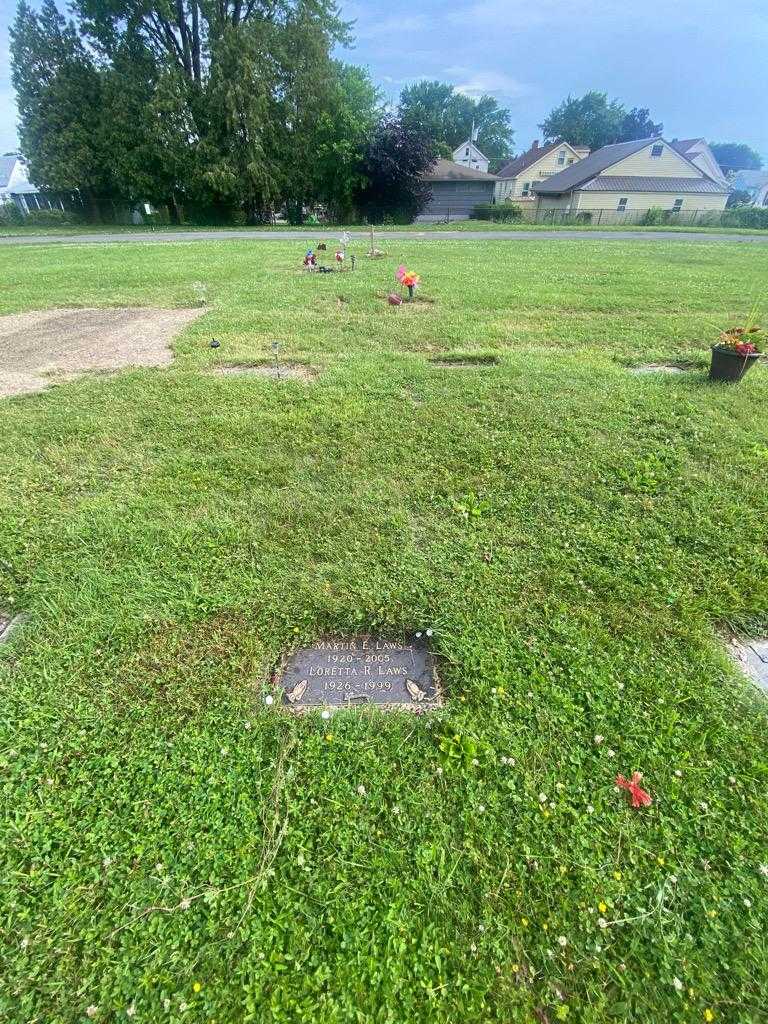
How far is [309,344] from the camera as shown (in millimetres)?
5414

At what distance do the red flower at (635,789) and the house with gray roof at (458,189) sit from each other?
44634 mm

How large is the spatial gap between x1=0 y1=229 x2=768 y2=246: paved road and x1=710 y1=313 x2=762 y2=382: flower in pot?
15528 millimetres

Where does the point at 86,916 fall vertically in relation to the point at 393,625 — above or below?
below

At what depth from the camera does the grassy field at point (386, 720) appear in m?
1.21

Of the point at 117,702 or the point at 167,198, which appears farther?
the point at 167,198

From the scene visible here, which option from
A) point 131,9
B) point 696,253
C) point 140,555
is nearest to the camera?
point 140,555

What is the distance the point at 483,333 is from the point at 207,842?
5.65 m

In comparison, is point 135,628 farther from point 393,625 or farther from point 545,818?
point 545,818

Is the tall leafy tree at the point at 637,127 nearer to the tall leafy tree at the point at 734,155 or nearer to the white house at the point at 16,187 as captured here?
the tall leafy tree at the point at 734,155

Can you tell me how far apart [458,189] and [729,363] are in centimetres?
4377

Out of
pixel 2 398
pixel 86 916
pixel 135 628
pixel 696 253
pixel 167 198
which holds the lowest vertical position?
pixel 86 916

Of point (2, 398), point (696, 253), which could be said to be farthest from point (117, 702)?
point (696, 253)

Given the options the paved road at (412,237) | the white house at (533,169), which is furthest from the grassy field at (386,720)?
the white house at (533,169)

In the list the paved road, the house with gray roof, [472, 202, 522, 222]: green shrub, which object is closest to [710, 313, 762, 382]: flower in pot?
the paved road
